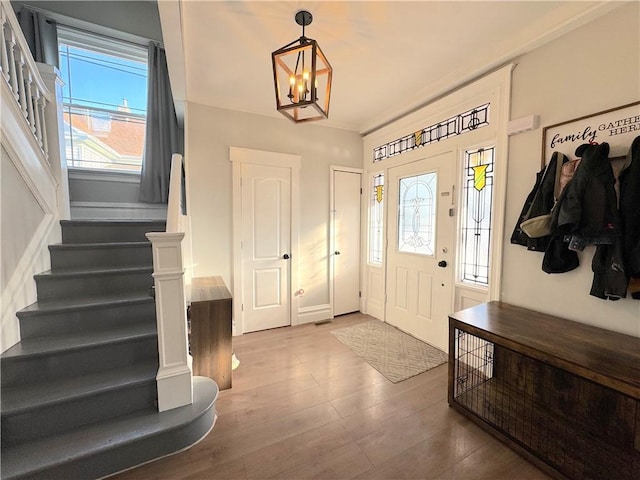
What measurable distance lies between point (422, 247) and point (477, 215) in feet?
2.29

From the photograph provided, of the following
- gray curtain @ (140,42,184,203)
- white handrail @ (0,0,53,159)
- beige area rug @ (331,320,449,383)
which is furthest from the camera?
gray curtain @ (140,42,184,203)

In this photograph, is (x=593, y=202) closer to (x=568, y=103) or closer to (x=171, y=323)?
(x=568, y=103)

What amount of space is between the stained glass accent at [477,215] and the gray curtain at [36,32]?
4.47 m

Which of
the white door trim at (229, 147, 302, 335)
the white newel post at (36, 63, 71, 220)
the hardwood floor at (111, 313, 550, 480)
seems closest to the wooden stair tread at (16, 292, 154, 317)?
the white newel post at (36, 63, 71, 220)

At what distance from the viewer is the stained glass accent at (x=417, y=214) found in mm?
2961

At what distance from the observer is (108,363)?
1781mm

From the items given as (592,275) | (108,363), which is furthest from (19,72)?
(592,275)

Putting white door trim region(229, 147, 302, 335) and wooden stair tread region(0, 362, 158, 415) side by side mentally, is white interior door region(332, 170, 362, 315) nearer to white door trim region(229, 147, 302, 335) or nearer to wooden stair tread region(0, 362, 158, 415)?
white door trim region(229, 147, 302, 335)

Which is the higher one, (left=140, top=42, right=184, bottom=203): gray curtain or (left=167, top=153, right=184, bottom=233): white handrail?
(left=140, top=42, right=184, bottom=203): gray curtain

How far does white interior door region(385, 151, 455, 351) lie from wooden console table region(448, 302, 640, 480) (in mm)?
728

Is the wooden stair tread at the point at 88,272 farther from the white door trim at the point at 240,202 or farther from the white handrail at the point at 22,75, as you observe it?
the white door trim at the point at 240,202

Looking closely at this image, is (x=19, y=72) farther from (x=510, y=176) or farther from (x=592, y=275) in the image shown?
(x=592, y=275)

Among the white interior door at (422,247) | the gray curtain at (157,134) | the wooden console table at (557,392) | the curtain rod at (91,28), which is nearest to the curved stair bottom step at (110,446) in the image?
the wooden console table at (557,392)

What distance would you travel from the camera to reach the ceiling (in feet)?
5.90
